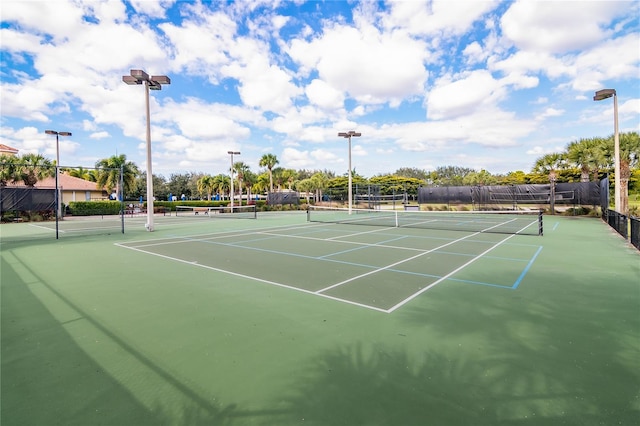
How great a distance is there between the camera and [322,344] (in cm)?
396

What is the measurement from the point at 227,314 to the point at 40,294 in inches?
152

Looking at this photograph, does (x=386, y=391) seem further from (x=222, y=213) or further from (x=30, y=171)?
(x=30, y=171)

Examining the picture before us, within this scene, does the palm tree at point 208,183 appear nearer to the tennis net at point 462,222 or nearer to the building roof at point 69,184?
the building roof at point 69,184

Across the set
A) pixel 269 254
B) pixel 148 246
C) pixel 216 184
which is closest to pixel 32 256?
pixel 148 246

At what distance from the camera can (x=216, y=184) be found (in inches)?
2153

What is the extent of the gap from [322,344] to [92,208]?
3684cm

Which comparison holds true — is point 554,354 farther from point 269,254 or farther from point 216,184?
point 216,184

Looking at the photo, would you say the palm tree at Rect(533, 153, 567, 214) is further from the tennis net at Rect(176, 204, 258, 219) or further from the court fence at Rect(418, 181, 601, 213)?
the tennis net at Rect(176, 204, 258, 219)

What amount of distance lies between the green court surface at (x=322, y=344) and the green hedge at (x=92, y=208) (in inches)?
1119

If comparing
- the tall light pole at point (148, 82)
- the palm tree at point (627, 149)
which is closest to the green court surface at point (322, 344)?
the tall light pole at point (148, 82)

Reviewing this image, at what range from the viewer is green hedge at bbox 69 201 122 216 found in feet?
104

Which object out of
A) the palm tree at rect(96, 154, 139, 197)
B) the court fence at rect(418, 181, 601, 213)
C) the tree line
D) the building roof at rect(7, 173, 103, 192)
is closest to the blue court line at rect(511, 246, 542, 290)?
the tree line

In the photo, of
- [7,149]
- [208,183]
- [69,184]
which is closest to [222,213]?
[69,184]

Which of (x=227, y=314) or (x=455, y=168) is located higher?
(x=455, y=168)
